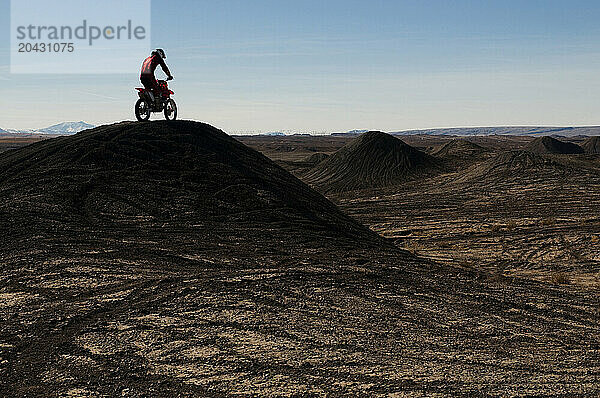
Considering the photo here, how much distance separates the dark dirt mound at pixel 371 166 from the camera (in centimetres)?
4662

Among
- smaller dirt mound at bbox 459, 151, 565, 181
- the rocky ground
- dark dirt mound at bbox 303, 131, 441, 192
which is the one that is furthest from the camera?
dark dirt mound at bbox 303, 131, 441, 192

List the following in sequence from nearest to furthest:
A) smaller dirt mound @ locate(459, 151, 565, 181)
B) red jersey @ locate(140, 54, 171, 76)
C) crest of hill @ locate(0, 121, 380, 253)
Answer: crest of hill @ locate(0, 121, 380, 253)
red jersey @ locate(140, 54, 171, 76)
smaller dirt mound @ locate(459, 151, 565, 181)

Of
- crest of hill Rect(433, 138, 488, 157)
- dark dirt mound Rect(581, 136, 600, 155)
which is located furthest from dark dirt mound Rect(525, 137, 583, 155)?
crest of hill Rect(433, 138, 488, 157)

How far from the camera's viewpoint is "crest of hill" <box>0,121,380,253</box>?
48.1 feet

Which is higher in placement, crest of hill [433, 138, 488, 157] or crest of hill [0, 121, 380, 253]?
crest of hill [433, 138, 488, 157]

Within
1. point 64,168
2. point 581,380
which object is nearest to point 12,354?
point 581,380

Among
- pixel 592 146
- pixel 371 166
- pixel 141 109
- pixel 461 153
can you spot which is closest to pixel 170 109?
pixel 141 109

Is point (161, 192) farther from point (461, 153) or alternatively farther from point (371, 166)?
point (461, 153)

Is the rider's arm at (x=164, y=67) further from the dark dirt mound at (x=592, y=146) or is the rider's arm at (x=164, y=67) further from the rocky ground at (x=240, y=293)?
the dark dirt mound at (x=592, y=146)

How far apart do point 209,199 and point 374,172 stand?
3323 cm

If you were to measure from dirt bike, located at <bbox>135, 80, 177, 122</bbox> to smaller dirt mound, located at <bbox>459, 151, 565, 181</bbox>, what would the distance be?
99.3 ft

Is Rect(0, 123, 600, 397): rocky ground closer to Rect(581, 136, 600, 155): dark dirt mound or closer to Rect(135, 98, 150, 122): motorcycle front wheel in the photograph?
Rect(135, 98, 150, 122): motorcycle front wheel

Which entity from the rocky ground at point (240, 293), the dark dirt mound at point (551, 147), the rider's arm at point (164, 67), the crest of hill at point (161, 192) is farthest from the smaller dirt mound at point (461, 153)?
the rider's arm at point (164, 67)

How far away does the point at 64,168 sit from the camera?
18.0 m
